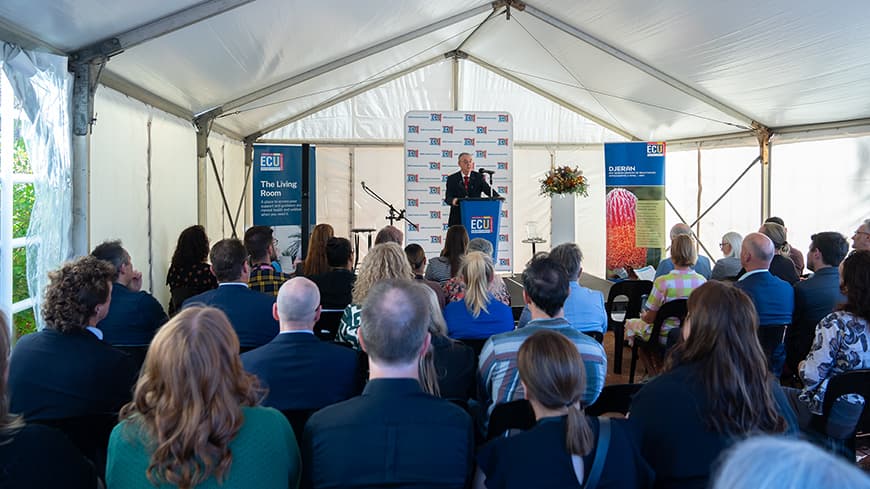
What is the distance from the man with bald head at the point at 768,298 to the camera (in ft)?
12.3

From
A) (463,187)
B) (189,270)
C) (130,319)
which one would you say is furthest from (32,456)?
(463,187)

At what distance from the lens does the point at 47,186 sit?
3.87 metres

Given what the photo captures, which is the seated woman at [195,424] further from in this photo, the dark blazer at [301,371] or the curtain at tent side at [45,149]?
the curtain at tent side at [45,149]

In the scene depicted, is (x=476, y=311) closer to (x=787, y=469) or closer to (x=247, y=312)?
(x=247, y=312)

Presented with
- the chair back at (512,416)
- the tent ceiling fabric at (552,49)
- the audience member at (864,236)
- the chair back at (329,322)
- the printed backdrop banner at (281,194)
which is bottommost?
the chair back at (512,416)

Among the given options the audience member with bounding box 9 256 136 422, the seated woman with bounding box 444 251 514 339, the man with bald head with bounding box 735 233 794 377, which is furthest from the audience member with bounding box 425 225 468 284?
the audience member with bounding box 9 256 136 422

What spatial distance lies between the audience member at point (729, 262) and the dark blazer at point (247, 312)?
366 centimetres

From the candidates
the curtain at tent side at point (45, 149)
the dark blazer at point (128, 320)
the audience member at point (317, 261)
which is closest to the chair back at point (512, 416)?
the dark blazer at point (128, 320)

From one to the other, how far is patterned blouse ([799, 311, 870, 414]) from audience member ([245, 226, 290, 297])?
315cm

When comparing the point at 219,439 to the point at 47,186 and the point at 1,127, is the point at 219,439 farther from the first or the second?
the point at 47,186

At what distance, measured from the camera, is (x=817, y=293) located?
12.4ft

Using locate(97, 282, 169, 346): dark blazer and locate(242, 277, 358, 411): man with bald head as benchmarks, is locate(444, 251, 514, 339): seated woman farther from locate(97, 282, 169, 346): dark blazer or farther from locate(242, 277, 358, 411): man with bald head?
locate(97, 282, 169, 346): dark blazer

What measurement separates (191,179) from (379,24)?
2.96 m

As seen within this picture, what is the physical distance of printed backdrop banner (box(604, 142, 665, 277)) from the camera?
884cm
